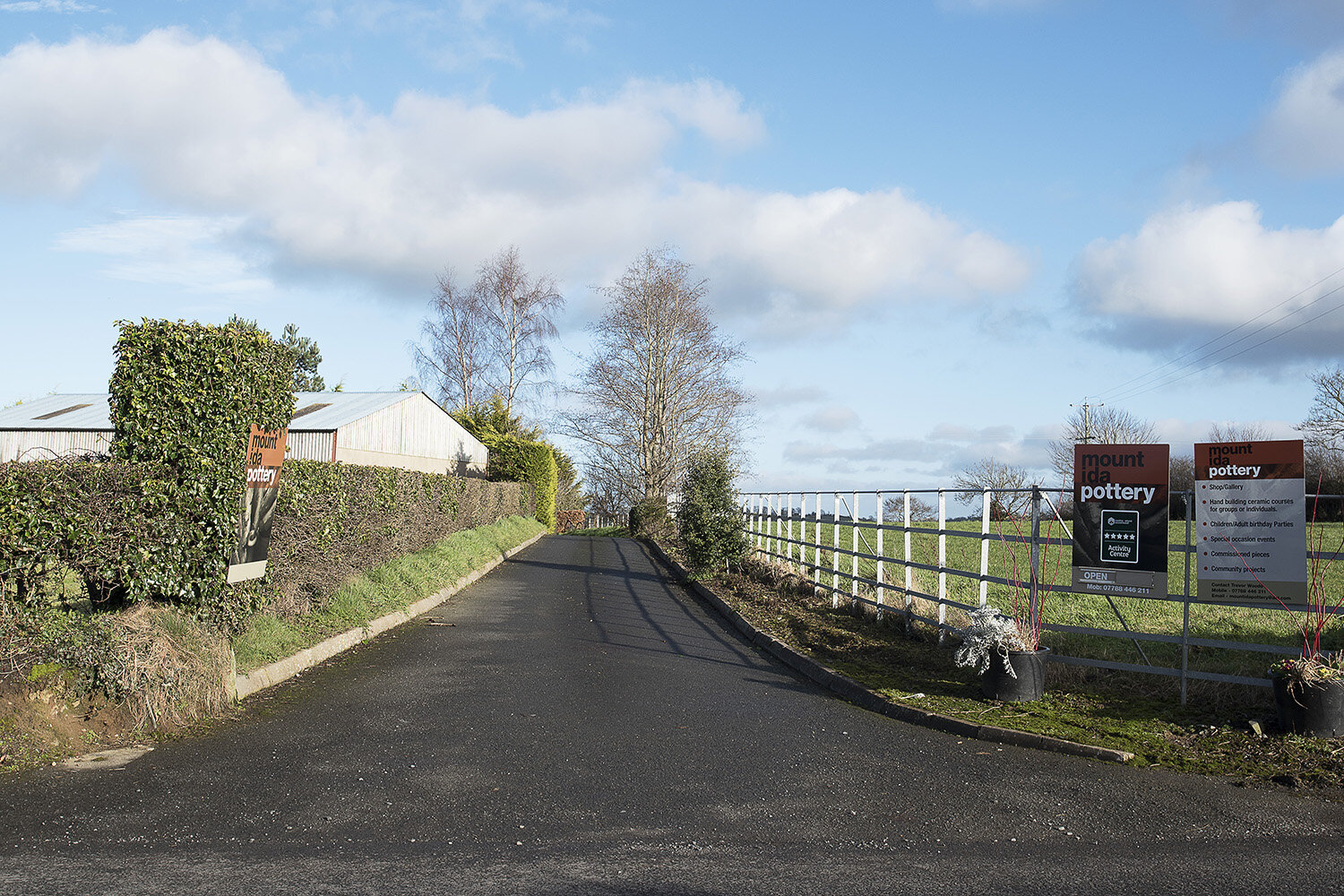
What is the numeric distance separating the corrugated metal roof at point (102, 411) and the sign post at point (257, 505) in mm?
24507

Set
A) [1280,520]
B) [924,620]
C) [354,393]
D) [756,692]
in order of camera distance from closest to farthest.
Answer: [1280,520]
[756,692]
[924,620]
[354,393]

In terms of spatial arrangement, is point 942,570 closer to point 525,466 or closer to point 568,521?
point 525,466

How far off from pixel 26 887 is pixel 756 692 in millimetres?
5815

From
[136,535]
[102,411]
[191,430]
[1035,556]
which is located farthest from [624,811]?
[102,411]

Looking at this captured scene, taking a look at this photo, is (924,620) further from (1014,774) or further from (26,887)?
(26,887)

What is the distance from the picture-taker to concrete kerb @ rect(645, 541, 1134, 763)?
6.50 m

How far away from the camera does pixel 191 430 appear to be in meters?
8.04

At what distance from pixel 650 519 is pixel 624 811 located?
34528 mm

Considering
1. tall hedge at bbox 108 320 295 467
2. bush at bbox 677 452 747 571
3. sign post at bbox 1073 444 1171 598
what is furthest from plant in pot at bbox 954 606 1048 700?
bush at bbox 677 452 747 571

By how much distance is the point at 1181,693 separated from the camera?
303 inches

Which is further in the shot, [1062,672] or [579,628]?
[579,628]

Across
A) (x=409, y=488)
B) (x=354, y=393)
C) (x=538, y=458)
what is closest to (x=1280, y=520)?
(x=409, y=488)

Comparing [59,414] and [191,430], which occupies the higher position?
[59,414]

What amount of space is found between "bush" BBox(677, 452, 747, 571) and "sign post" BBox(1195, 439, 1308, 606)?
11858 millimetres
